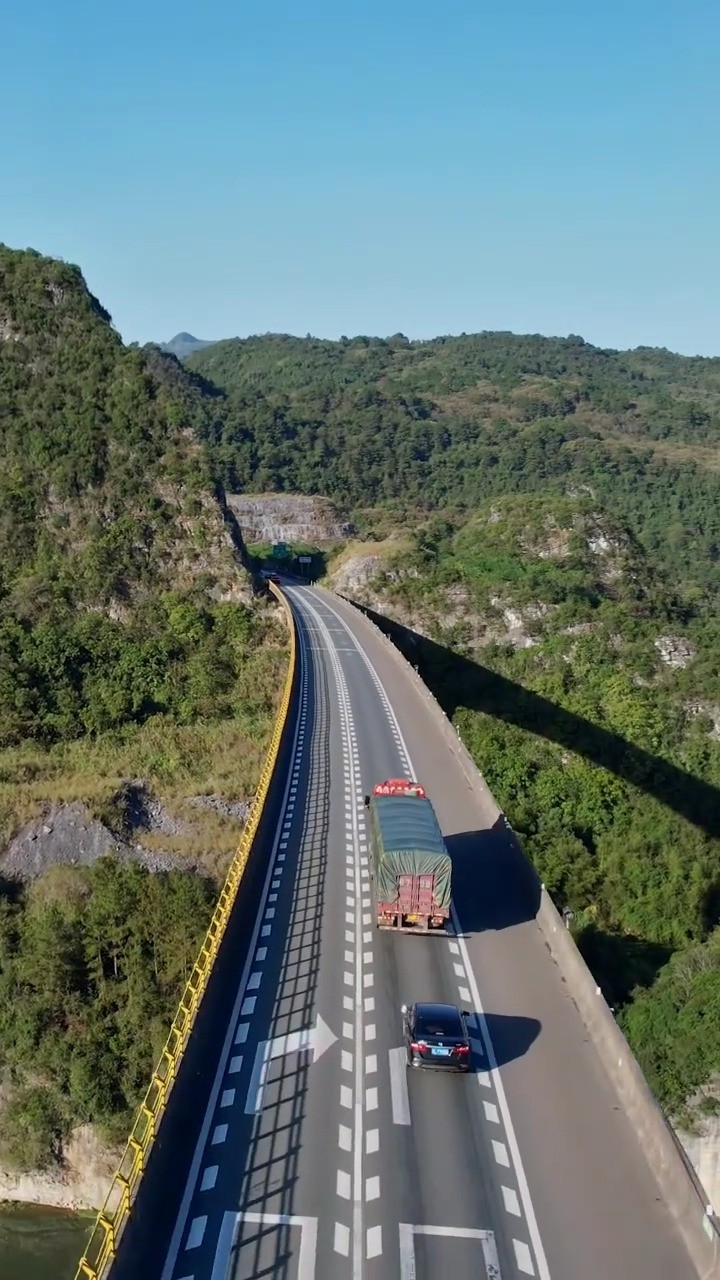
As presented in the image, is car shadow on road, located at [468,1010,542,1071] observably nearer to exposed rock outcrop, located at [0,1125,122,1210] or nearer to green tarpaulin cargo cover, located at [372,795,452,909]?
green tarpaulin cargo cover, located at [372,795,452,909]

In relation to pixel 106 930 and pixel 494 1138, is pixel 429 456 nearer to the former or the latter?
pixel 106 930

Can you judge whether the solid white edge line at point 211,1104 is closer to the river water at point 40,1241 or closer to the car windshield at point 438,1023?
the car windshield at point 438,1023

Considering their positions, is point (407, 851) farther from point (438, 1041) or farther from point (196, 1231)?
point (196, 1231)

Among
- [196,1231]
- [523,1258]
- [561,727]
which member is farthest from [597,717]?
[196,1231]

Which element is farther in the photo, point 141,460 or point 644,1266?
point 141,460

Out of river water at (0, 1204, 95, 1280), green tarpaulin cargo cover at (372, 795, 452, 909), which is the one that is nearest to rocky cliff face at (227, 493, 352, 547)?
river water at (0, 1204, 95, 1280)

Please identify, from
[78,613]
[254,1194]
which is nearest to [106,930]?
[254,1194]
